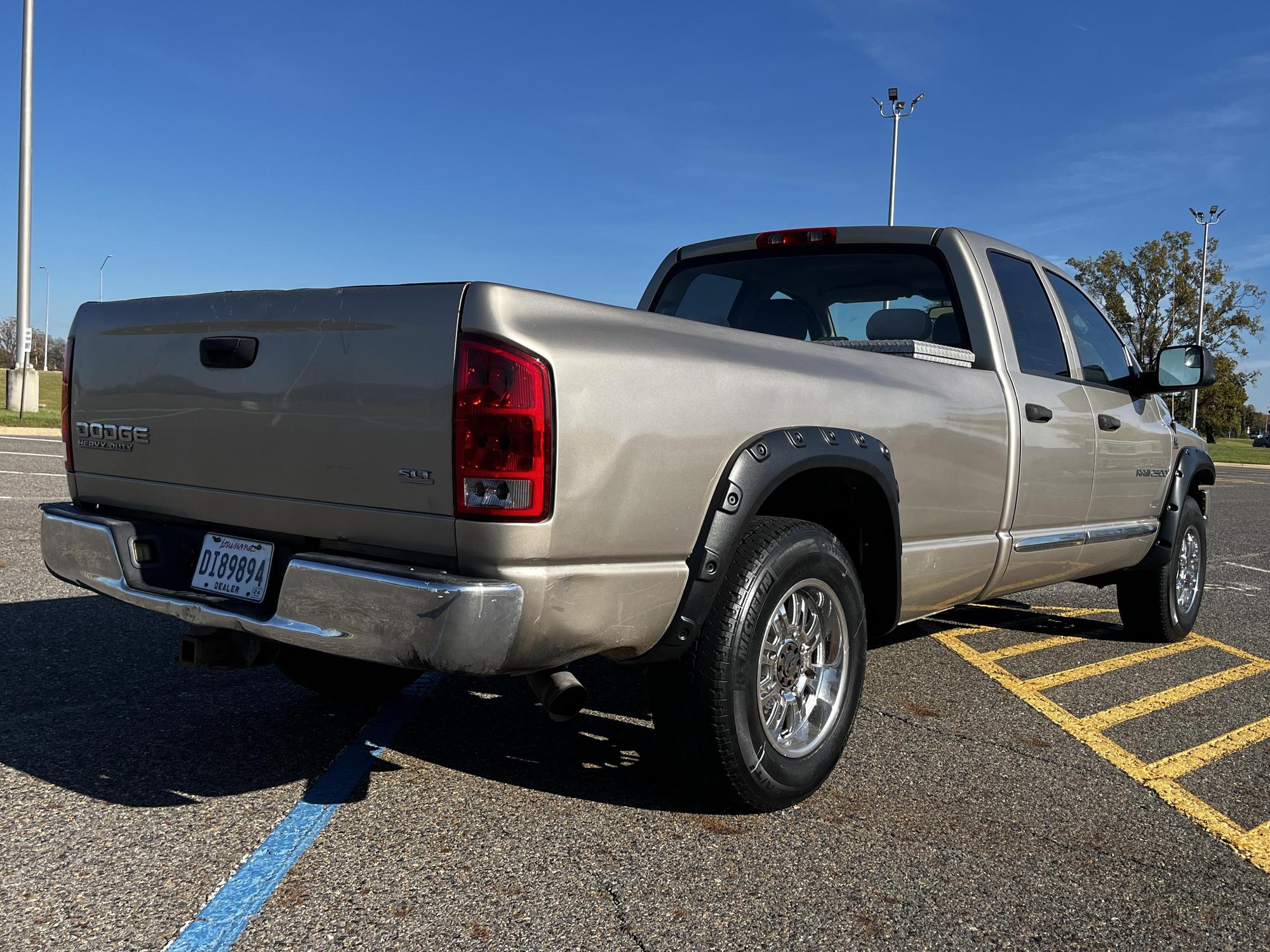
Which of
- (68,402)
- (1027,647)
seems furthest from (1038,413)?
(68,402)

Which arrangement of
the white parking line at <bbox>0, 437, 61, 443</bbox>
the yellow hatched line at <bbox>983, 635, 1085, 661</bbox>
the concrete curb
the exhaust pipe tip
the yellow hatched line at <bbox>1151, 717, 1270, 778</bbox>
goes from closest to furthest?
the exhaust pipe tip < the yellow hatched line at <bbox>1151, 717, 1270, 778</bbox> < the yellow hatched line at <bbox>983, 635, 1085, 661</bbox> < the white parking line at <bbox>0, 437, 61, 443</bbox> < the concrete curb

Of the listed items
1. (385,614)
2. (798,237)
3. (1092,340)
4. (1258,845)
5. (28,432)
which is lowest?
(1258,845)

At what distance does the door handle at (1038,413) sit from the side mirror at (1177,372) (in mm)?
1125

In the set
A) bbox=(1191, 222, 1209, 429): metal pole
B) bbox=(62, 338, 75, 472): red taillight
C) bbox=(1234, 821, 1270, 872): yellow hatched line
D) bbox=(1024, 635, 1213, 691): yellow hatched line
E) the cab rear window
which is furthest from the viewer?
bbox=(1191, 222, 1209, 429): metal pole

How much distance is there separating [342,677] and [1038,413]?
295 cm

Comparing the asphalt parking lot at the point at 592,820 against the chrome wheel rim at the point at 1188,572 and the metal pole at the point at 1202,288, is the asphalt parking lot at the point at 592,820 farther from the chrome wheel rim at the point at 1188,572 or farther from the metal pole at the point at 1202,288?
the metal pole at the point at 1202,288

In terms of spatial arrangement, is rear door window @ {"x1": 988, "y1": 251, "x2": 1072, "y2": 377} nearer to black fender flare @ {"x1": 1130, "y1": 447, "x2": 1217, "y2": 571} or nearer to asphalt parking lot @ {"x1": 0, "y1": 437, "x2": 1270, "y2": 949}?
black fender flare @ {"x1": 1130, "y1": 447, "x2": 1217, "y2": 571}

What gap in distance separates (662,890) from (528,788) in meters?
0.76

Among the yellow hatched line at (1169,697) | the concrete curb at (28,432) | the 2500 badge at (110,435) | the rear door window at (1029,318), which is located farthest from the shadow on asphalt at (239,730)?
the concrete curb at (28,432)

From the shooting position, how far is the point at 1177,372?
17.1 feet

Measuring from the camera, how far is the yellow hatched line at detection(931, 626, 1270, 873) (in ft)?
10.0

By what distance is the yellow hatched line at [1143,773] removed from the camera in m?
3.05

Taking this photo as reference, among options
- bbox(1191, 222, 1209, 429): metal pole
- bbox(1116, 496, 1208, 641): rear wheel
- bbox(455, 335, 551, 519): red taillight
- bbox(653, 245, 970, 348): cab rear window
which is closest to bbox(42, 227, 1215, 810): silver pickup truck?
bbox(455, 335, 551, 519): red taillight

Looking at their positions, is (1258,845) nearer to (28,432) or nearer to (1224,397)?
(28,432)
